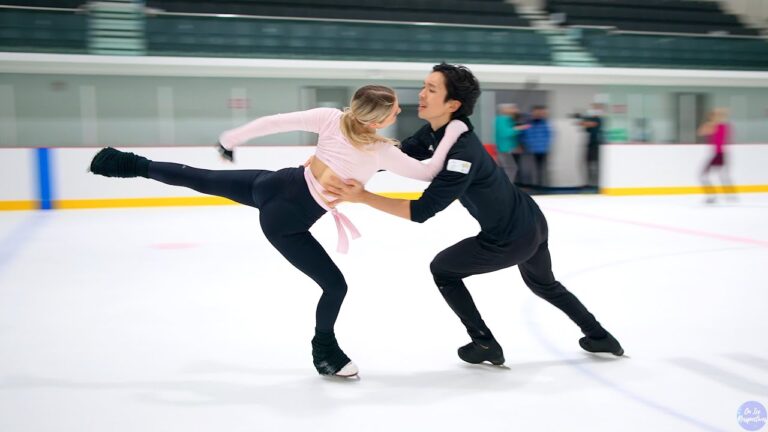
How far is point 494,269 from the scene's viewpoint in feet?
8.16

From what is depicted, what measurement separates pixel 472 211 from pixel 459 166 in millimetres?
311

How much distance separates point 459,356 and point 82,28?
34.4 ft

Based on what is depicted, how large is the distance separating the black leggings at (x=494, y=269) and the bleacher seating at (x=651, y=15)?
14.4m

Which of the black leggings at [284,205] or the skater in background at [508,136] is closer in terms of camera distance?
the black leggings at [284,205]

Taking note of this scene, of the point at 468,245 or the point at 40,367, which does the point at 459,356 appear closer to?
the point at 468,245

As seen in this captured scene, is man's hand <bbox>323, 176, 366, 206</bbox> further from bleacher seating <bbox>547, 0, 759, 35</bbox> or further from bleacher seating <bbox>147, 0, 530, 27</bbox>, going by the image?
bleacher seating <bbox>547, 0, 759, 35</bbox>

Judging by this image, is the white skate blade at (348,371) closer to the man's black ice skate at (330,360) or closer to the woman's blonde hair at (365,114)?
the man's black ice skate at (330,360)

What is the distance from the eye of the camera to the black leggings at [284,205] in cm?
230

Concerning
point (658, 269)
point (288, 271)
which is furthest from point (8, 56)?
point (658, 269)

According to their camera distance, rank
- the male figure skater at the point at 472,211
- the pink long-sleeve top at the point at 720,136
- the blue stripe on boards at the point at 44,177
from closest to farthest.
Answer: the male figure skater at the point at 472,211, the blue stripe on boards at the point at 44,177, the pink long-sleeve top at the point at 720,136

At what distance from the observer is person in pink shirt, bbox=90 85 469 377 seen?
2.18 m

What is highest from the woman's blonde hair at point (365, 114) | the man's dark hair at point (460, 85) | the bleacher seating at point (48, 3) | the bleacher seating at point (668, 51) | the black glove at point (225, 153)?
the bleacher seating at point (48, 3)

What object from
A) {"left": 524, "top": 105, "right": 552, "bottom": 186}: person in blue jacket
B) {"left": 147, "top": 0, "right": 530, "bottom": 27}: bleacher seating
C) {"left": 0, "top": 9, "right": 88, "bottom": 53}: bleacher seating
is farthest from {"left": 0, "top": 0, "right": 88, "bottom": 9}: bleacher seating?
{"left": 524, "top": 105, "right": 552, "bottom": 186}: person in blue jacket

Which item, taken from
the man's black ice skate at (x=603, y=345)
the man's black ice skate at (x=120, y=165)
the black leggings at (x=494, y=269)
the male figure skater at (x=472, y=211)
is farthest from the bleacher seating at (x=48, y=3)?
the man's black ice skate at (x=603, y=345)
